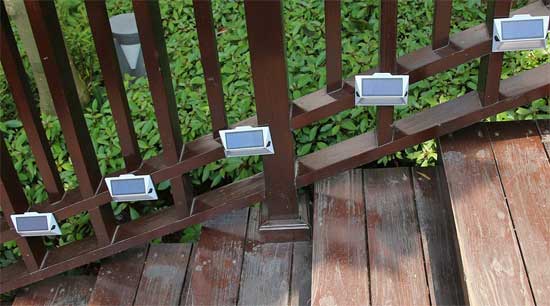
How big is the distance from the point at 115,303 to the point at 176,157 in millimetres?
544

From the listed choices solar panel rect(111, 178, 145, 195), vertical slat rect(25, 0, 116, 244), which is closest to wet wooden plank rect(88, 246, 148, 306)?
vertical slat rect(25, 0, 116, 244)

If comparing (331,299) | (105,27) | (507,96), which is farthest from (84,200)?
(507,96)

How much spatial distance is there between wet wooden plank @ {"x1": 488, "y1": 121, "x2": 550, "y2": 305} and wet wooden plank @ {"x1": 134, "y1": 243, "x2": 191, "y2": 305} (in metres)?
1.05

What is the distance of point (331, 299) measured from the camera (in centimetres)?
188

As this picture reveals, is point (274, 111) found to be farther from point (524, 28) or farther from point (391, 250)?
point (524, 28)

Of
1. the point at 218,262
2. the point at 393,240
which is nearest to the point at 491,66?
the point at 393,240

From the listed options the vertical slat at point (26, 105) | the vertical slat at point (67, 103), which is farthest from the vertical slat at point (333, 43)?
the vertical slat at point (26, 105)

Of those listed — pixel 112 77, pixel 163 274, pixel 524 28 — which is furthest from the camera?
pixel 163 274

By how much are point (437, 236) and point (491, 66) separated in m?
0.52

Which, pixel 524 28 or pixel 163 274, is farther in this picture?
pixel 163 274

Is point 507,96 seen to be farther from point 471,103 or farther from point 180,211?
point 180,211

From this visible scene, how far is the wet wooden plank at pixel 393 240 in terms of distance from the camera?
1871 mm

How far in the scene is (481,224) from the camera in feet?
6.17

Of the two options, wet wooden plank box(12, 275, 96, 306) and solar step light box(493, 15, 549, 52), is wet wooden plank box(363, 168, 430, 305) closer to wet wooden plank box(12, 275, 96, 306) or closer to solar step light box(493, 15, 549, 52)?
solar step light box(493, 15, 549, 52)
